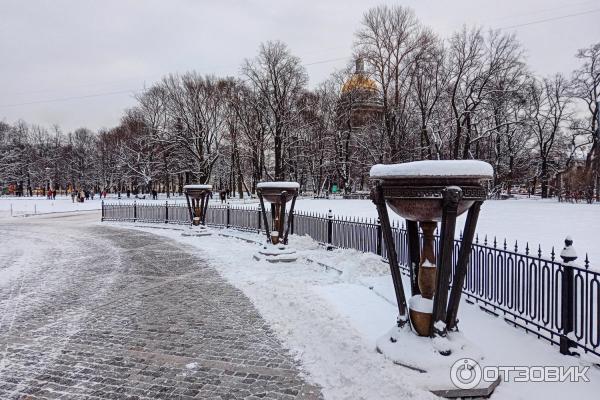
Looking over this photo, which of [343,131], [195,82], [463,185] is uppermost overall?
[195,82]

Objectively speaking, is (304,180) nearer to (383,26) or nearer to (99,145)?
(383,26)

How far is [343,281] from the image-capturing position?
9.11 m

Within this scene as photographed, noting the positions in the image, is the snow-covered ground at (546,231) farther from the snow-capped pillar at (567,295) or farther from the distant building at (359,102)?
the distant building at (359,102)

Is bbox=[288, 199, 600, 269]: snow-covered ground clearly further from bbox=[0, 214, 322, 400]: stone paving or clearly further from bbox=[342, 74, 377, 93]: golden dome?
bbox=[342, 74, 377, 93]: golden dome

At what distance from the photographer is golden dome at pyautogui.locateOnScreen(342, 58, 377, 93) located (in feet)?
108

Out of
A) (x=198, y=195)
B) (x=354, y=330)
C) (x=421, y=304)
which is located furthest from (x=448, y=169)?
(x=198, y=195)

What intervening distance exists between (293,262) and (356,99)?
99.7 feet

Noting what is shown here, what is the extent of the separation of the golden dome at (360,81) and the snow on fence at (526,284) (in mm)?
22258

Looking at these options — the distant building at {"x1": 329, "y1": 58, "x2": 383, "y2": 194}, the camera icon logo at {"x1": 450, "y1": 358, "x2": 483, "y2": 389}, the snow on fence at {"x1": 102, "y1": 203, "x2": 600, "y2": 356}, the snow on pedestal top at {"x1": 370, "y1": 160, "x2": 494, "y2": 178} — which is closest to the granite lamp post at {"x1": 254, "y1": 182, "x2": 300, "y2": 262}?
the snow on fence at {"x1": 102, "y1": 203, "x2": 600, "y2": 356}

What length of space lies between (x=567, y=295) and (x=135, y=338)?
5.44 m

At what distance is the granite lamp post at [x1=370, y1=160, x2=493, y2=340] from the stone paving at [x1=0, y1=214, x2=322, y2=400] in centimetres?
153

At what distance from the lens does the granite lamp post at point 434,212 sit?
423 centimetres

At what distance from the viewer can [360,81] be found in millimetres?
34969

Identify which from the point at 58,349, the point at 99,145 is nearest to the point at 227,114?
the point at 99,145
